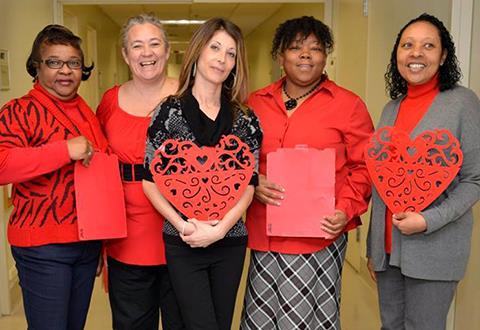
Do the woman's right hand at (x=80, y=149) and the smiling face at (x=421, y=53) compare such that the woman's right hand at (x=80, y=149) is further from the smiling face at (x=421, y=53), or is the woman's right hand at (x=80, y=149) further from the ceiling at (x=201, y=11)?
the ceiling at (x=201, y=11)

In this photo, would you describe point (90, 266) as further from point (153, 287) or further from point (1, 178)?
point (1, 178)

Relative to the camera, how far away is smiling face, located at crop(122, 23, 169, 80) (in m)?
1.83

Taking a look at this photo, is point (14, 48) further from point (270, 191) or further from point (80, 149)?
point (270, 191)

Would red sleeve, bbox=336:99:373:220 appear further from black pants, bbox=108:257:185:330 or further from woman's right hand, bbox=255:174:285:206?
black pants, bbox=108:257:185:330

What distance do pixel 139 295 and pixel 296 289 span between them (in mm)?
574

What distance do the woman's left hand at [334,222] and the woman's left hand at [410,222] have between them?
24cm

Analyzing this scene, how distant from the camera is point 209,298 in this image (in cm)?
170

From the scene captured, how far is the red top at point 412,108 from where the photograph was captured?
1708mm

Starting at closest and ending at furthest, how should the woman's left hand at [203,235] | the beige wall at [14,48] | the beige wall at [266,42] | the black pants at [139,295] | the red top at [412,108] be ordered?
1. the woman's left hand at [203,235]
2. the red top at [412,108]
3. the black pants at [139,295]
4. the beige wall at [14,48]
5. the beige wall at [266,42]

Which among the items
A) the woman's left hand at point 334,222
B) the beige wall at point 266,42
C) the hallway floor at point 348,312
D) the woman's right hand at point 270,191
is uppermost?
the beige wall at point 266,42

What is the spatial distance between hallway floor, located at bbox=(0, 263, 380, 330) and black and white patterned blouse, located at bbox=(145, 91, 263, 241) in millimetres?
1701

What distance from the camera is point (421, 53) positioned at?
1681mm

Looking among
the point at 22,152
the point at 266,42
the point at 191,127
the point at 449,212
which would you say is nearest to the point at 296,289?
the point at 449,212

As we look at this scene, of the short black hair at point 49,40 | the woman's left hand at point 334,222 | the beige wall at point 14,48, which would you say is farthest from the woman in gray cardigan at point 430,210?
the beige wall at point 14,48
